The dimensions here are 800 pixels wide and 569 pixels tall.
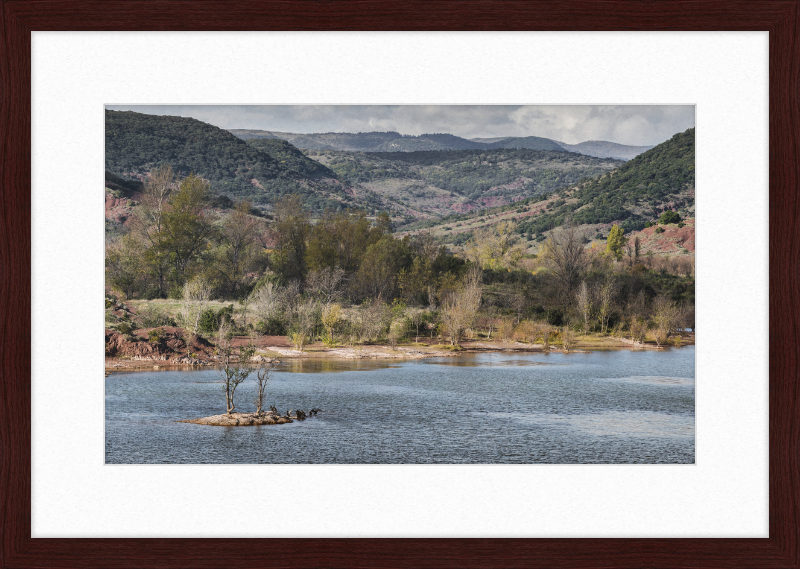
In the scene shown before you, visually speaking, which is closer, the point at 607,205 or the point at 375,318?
the point at 375,318

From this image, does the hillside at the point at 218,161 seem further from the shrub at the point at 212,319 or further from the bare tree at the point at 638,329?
the bare tree at the point at 638,329

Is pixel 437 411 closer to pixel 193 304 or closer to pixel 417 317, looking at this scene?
pixel 417 317

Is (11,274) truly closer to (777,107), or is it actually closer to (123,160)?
(123,160)

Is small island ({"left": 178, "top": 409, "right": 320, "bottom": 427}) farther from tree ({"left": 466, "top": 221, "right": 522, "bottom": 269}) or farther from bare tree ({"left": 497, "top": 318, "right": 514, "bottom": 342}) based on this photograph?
tree ({"left": 466, "top": 221, "right": 522, "bottom": 269})

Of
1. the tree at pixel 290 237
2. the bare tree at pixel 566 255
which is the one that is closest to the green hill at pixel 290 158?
the tree at pixel 290 237

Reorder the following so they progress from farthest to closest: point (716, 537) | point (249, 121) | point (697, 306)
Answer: point (249, 121) → point (697, 306) → point (716, 537)
